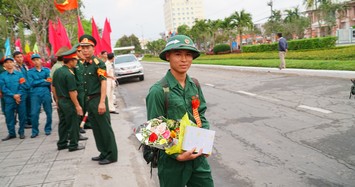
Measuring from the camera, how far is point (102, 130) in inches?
185

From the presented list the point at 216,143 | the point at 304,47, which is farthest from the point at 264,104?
the point at 304,47

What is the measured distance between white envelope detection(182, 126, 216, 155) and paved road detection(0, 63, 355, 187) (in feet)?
6.35

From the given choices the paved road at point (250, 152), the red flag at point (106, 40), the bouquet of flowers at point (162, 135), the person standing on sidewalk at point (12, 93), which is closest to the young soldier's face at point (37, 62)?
the person standing on sidewalk at point (12, 93)

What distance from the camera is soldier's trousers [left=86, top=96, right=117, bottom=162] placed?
15.3ft

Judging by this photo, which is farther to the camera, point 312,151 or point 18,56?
point 18,56

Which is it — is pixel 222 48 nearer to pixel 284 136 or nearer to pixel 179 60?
pixel 284 136

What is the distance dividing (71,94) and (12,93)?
2561 mm

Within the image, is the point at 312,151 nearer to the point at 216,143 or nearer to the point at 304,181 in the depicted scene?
the point at 304,181

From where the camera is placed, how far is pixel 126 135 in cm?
664

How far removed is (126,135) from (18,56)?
3666mm

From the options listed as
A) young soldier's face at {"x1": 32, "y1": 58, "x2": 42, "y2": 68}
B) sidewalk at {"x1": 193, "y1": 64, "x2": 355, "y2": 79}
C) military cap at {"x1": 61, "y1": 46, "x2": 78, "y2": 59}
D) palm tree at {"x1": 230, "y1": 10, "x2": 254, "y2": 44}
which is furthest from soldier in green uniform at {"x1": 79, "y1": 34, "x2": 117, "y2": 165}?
palm tree at {"x1": 230, "y1": 10, "x2": 254, "y2": 44}

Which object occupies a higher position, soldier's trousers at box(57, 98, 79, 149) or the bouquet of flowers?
the bouquet of flowers

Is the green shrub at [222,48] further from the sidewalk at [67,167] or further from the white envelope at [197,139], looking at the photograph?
the white envelope at [197,139]

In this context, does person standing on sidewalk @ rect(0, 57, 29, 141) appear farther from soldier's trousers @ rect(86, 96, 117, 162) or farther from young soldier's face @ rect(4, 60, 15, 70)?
soldier's trousers @ rect(86, 96, 117, 162)
